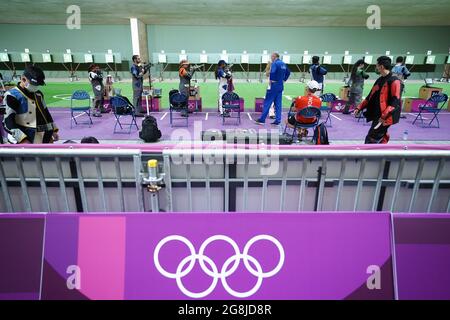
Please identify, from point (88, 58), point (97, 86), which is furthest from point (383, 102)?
point (88, 58)

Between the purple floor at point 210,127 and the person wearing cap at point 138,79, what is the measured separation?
638mm

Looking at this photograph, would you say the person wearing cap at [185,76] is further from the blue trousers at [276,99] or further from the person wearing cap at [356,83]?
Answer: the person wearing cap at [356,83]

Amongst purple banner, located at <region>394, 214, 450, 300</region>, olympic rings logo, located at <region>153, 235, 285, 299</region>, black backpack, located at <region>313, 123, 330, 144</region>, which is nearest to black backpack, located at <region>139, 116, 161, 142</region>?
black backpack, located at <region>313, 123, 330, 144</region>

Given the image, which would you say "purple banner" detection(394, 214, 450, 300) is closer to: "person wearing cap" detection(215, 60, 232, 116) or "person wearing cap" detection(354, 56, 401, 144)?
"person wearing cap" detection(354, 56, 401, 144)

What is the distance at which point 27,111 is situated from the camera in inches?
159

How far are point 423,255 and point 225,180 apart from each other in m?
1.68

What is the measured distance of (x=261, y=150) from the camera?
2.25m

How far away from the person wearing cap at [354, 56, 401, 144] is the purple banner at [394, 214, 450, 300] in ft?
9.53

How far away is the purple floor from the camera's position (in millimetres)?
8328

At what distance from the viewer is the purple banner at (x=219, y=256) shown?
6.93 ft

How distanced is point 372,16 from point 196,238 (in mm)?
19631

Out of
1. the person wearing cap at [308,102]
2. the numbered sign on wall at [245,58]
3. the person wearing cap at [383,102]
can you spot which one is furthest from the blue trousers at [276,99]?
the numbered sign on wall at [245,58]

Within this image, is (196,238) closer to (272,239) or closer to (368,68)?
(272,239)

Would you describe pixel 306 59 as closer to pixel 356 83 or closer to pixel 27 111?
pixel 356 83
